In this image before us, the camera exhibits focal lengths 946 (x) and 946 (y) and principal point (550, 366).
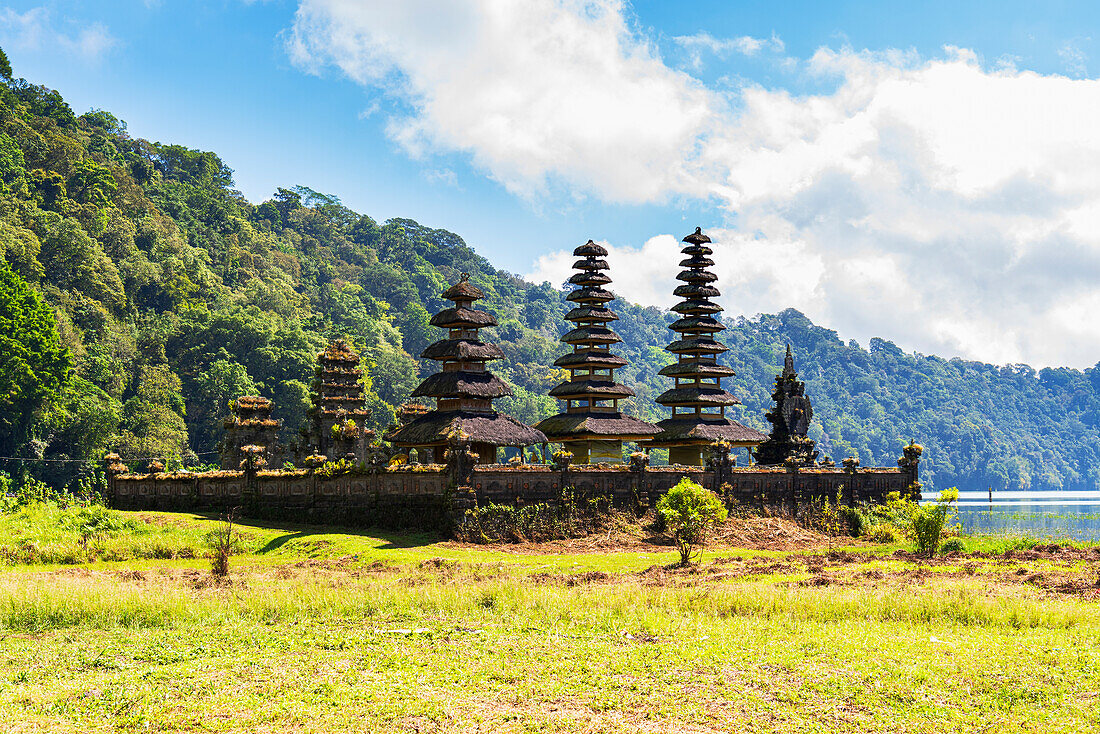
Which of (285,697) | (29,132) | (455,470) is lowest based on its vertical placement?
(285,697)

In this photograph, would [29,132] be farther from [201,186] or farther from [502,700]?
[502,700]

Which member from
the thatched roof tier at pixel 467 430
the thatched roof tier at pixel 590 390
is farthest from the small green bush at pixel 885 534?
the thatched roof tier at pixel 467 430

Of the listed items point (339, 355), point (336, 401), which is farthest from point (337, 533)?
point (339, 355)

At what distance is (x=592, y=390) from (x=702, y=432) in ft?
19.9

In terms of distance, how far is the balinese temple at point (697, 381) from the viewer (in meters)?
49.3

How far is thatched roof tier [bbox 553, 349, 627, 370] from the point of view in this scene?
49.4 m

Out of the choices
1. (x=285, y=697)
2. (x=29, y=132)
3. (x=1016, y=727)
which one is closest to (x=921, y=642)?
(x=1016, y=727)

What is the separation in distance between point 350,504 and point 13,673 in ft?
72.6

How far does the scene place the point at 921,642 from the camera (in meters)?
15.6

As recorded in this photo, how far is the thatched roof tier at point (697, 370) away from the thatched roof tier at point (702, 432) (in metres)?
2.37

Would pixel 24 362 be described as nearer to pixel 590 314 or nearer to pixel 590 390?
pixel 590 314

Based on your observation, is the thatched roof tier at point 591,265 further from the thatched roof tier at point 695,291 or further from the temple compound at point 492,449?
the thatched roof tier at point 695,291

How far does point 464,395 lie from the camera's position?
40688mm

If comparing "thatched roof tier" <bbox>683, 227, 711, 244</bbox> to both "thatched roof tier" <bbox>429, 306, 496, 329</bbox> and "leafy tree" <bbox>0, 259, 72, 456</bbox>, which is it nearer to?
"thatched roof tier" <bbox>429, 306, 496, 329</bbox>
